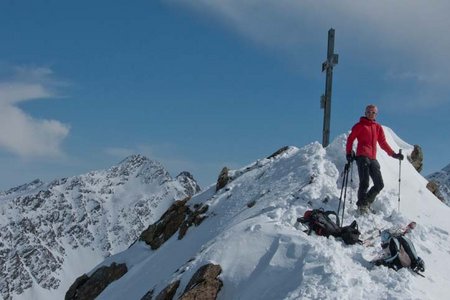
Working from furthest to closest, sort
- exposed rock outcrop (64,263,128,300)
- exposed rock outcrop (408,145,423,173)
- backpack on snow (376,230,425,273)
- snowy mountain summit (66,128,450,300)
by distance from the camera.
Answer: exposed rock outcrop (64,263,128,300) → exposed rock outcrop (408,145,423,173) → backpack on snow (376,230,425,273) → snowy mountain summit (66,128,450,300)

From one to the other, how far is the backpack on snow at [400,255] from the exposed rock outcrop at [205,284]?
12.0ft

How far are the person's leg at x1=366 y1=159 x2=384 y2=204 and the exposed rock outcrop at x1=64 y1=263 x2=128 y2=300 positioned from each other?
37.5ft

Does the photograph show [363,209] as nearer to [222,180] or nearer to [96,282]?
[222,180]

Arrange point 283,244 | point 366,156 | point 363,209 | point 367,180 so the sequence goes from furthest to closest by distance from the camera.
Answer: point 366,156 → point 367,180 → point 363,209 → point 283,244

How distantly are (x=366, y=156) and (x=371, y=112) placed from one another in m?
1.34

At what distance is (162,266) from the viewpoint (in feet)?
59.1

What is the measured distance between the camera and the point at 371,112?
15.8 meters

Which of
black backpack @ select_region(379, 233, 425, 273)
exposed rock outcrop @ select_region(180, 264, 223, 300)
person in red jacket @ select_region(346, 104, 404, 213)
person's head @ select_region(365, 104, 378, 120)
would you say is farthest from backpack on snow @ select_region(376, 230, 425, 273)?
person's head @ select_region(365, 104, 378, 120)

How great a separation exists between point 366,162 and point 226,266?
559cm

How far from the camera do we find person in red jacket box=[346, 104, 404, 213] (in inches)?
606

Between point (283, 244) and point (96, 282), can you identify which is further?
point (96, 282)

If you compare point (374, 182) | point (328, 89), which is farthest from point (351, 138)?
point (328, 89)

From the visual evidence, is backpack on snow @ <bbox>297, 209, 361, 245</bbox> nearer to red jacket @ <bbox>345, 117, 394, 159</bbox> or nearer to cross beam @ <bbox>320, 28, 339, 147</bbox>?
red jacket @ <bbox>345, 117, 394, 159</bbox>

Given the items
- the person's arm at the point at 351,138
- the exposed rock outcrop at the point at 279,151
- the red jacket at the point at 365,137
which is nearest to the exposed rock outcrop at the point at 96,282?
the exposed rock outcrop at the point at 279,151
